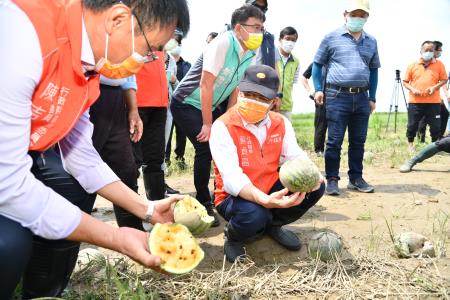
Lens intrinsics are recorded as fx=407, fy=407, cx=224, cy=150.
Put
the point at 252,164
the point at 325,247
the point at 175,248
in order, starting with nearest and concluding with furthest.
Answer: the point at 175,248
the point at 325,247
the point at 252,164

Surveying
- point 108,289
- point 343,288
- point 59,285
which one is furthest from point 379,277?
point 59,285

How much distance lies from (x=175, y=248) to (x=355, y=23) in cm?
392

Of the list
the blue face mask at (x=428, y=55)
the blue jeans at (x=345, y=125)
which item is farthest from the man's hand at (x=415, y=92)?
the blue jeans at (x=345, y=125)

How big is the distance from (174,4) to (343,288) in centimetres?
184

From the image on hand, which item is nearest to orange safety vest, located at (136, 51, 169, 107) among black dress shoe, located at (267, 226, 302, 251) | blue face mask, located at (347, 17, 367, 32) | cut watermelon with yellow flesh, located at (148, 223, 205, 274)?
black dress shoe, located at (267, 226, 302, 251)

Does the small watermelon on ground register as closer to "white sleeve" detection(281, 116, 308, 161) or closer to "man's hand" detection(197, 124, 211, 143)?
"white sleeve" detection(281, 116, 308, 161)

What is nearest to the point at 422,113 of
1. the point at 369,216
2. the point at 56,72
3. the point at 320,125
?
the point at 320,125

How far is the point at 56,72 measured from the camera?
165 cm

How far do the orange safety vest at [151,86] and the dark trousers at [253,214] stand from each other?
1.25 metres

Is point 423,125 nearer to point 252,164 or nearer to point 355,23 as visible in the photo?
point 355,23

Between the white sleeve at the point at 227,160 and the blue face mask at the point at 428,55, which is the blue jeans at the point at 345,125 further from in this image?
the blue face mask at the point at 428,55

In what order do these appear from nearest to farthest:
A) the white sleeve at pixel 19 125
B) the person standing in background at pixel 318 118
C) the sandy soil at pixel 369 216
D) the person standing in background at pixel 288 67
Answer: the white sleeve at pixel 19 125
the sandy soil at pixel 369 216
the person standing in background at pixel 288 67
the person standing in background at pixel 318 118

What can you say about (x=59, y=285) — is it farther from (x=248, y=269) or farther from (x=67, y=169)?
(x=248, y=269)

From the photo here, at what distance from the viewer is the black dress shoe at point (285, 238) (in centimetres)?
319
